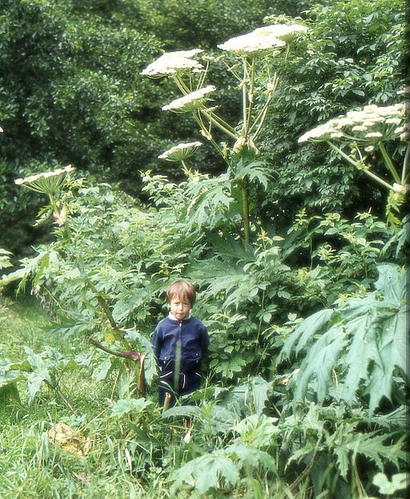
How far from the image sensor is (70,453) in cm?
383

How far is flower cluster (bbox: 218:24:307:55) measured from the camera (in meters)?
4.50

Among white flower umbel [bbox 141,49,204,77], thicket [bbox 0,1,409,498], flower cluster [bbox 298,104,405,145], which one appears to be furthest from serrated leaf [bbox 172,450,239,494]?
white flower umbel [bbox 141,49,204,77]

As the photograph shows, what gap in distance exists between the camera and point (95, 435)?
404 cm

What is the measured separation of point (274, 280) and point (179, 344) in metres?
0.78

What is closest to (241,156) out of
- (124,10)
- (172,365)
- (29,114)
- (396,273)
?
(172,365)

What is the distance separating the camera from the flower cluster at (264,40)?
4.50m

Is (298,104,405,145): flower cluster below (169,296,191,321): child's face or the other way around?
the other way around

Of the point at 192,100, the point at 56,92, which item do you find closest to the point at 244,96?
the point at 192,100

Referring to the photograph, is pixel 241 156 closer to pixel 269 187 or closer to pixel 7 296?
pixel 269 187

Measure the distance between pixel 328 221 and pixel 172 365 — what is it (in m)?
1.35

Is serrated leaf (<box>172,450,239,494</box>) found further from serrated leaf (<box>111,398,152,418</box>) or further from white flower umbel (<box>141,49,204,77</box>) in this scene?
white flower umbel (<box>141,49,204,77</box>)

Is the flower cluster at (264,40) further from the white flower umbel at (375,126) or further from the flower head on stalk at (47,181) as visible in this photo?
the flower head on stalk at (47,181)

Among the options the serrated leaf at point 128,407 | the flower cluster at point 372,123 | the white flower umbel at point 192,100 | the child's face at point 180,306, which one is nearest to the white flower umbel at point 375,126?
the flower cluster at point 372,123

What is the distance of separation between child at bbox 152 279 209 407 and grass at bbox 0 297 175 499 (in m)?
0.42
